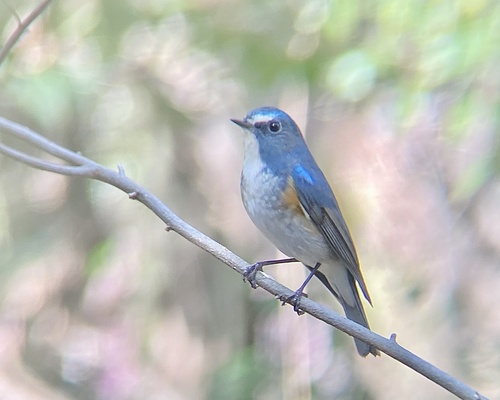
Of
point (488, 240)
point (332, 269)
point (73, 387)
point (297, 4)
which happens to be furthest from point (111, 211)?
point (488, 240)

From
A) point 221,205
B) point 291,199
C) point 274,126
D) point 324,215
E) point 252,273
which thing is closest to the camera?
point 252,273

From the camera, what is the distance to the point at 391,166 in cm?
530

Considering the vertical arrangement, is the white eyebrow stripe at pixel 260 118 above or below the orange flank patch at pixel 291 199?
above

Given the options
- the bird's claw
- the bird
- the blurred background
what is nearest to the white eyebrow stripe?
the bird

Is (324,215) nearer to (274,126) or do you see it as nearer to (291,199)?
(291,199)

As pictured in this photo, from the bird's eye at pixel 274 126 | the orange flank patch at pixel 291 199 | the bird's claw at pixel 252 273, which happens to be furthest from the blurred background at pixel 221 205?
the bird's claw at pixel 252 273

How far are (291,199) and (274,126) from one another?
0.40 m

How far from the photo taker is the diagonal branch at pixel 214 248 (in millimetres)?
2479

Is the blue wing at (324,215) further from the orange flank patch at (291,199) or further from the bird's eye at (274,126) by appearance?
the bird's eye at (274,126)

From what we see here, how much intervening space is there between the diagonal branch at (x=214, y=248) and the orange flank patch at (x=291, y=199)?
0.55 m

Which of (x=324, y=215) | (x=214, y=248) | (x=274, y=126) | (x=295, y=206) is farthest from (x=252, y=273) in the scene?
(x=274, y=126)

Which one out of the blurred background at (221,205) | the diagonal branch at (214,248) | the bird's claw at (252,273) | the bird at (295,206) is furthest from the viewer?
the blurred background at (221,205)

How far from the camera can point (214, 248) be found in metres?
2.66

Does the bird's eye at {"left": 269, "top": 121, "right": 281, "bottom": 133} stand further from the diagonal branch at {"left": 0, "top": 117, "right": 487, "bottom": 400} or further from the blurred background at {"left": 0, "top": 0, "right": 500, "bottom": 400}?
the diagonal branch at {"left": 0, "top": 117, "right": 487, "bottom": 400}
